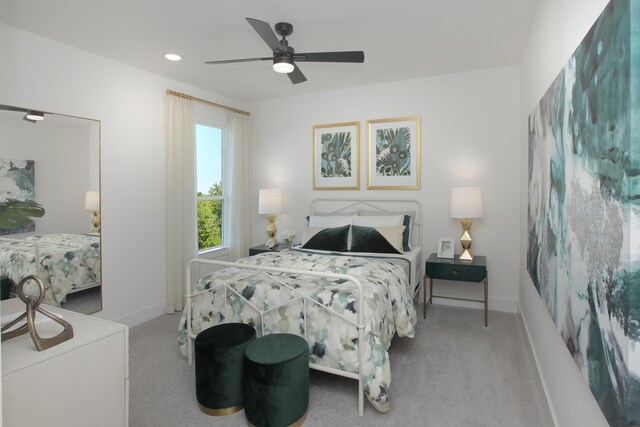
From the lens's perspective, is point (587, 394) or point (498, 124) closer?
point (587, 394)

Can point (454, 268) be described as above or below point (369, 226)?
below

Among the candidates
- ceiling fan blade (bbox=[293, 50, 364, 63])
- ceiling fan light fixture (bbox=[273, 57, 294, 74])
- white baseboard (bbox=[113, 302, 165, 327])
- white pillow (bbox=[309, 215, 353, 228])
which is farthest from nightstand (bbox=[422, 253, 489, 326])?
white baseboard (bbox=[113, 302, 165, 327])

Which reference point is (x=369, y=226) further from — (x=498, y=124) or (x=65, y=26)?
(x=65, y=26)

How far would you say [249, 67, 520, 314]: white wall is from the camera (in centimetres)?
Result: 382

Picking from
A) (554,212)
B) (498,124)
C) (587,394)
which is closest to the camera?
(587,394)

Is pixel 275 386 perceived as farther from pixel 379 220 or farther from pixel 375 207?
pixel 375 207

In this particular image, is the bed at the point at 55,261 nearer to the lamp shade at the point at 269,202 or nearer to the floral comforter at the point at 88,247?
the floral comforter at the point at 88,247

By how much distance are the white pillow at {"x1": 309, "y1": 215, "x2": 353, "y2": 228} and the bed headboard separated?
339 millimetres

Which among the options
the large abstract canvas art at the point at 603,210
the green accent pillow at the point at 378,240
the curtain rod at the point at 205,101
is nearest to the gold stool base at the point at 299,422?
the large abstract canvas art at the point at 603,210

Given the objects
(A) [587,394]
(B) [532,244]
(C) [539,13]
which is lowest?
(A) [587,394]

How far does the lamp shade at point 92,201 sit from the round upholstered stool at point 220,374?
1.89 m

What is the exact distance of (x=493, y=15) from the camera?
2666 millimetres

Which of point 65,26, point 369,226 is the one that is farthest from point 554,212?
point 65,26

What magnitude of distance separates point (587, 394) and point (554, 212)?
0.82 meters
